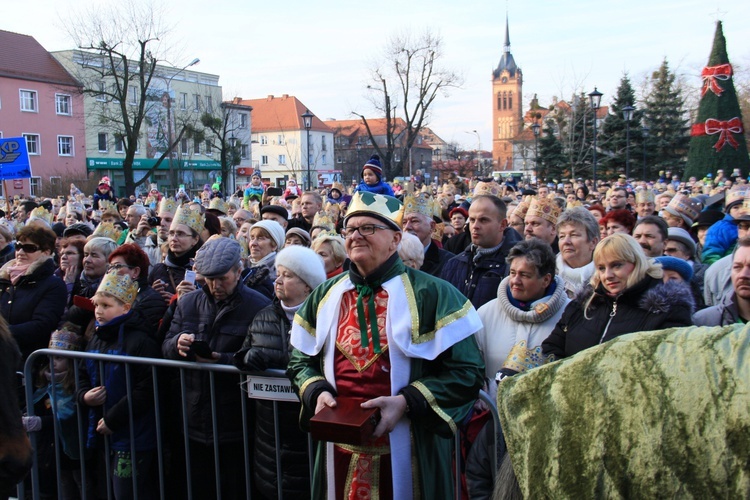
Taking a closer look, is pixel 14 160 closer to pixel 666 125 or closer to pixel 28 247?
pixel 28 247

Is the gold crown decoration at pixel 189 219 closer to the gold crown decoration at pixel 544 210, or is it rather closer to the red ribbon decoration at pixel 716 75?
the gold crown decoration at pixel 544 210

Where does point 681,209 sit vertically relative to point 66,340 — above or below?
above

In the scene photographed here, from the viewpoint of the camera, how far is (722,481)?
3.68 feet

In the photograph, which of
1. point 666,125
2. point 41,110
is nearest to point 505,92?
point 666,125

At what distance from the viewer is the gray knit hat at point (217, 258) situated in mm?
4328

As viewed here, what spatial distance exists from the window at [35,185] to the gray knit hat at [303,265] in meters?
45.7

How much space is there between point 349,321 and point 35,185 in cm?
4959

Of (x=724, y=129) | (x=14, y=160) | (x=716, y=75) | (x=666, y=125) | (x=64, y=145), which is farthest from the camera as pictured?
(x=64, y=145)

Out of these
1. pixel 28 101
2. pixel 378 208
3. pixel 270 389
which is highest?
pixel 28 101

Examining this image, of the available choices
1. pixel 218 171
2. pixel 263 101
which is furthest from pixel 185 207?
pixel 263 101

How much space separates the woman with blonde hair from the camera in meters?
3.56

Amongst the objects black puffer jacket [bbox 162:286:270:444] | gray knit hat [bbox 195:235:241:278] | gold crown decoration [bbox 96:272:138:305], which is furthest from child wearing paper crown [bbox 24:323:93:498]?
gray knit hat [bbox 195:235:241:278]

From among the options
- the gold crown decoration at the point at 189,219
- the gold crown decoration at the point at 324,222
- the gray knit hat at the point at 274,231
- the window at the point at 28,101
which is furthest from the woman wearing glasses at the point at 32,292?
the window at the point at 28,101

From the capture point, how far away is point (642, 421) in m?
1.19
